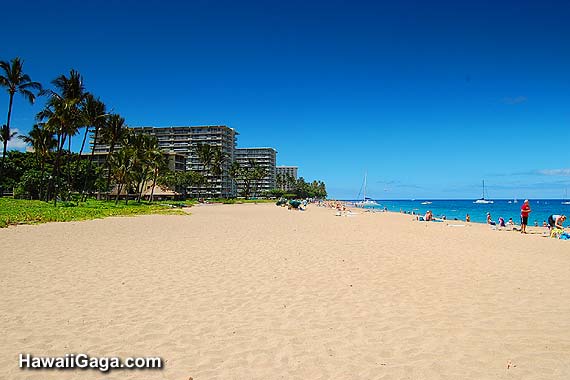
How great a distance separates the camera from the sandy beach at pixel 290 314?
400 cm

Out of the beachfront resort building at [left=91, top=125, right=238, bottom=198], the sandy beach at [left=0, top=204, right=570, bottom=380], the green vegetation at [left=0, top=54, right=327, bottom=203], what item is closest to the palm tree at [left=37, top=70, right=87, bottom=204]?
the green vegetation at [left=0, top=54, right=327, bottom=203]

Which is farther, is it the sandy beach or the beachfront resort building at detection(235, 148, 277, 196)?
the beachfront resort building at detection(235, 148, 277, 196)

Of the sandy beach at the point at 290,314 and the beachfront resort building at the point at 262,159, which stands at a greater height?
the beachfront resort building at the point at 262,159

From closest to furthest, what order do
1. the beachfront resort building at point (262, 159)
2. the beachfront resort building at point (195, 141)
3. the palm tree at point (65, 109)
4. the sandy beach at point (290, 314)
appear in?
1. the sandy beach at point (290, 314)
2. the palm tree at point (65, 109)
3. the beachfront resort building at point (195, 141)
4. the beachfront resort building at point (262, 159)

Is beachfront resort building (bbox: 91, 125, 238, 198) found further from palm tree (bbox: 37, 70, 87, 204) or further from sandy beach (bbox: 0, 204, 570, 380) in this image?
sandy beach (bbox: 0, 204, 570, 380)

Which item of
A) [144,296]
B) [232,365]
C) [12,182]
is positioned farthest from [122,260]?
[12,182]

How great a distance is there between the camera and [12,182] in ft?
193

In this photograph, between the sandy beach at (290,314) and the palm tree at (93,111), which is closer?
the sandy beach at (290,314)

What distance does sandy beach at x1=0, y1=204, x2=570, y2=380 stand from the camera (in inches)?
158

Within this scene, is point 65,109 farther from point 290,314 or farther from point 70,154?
point 290,314

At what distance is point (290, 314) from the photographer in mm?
5668

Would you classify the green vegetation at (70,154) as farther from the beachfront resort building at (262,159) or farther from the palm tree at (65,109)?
the beachfront resort building at (262,159)

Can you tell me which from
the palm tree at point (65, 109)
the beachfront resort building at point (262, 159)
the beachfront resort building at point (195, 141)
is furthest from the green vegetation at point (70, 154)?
the beachfront resort building at point (262, 159)

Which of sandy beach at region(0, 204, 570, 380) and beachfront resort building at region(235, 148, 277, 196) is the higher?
beachfront resort building at region(235, 148, 277, 196)
